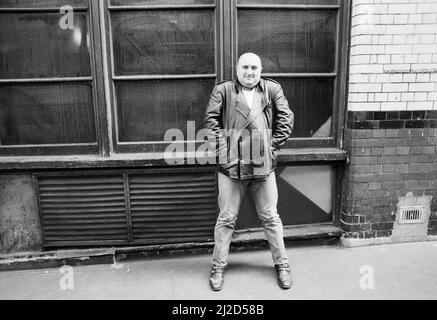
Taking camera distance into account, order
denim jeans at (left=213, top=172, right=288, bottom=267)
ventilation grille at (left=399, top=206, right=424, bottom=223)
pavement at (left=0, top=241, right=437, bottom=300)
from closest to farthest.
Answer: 1. pavement at (left=0, top=241, right=437, bottom=300)
2. denim jeans at (left=213, top=172, right=288, bottom=267)
3. ventilation grille at (left=399, top=206, right=424, bottom=223)

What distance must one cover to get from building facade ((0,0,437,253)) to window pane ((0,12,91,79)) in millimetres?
10

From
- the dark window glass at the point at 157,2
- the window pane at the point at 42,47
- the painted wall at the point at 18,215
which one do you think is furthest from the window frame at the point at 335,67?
the painted wall at the point at 18,215

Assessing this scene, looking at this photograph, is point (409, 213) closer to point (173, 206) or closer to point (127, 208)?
point (173, 206)

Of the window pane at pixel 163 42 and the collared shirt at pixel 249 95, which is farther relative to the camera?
the window pane at pixel 163 42

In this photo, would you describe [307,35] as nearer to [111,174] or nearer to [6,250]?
[111,174]

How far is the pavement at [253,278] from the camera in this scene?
10.8 ft

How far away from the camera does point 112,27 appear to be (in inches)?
148

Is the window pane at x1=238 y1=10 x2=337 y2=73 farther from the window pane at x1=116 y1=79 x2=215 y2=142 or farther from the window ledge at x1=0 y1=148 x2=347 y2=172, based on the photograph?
the window ledge at x1=0 y1=148 x2=347 y2=172

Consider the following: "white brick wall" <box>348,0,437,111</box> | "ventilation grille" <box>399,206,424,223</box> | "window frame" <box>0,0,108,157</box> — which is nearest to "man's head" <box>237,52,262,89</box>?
"white brick wall" <box>348,0,437,111</box>

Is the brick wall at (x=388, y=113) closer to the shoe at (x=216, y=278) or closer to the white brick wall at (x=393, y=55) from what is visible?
the white brick wall at (x=393, y=55)

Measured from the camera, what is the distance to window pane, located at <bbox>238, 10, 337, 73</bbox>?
387cm

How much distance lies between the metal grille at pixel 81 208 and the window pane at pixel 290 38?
205 cm
